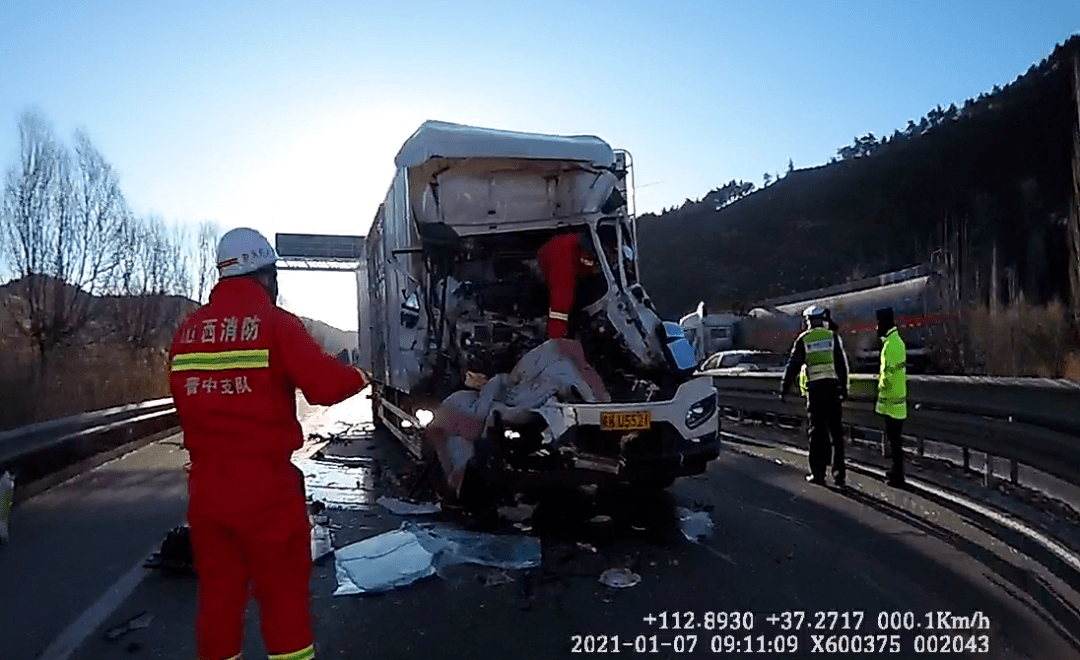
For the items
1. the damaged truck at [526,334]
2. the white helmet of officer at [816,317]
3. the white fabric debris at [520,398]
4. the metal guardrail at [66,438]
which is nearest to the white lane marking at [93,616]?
the white fabric debris at [520,398]

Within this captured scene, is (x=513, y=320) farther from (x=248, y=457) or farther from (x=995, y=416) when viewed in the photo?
(x=248, y=457)

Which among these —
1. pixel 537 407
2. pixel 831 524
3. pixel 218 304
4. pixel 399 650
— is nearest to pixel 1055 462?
pixel 831 524

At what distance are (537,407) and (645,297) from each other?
173 cm

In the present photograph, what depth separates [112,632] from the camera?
4.99 metres

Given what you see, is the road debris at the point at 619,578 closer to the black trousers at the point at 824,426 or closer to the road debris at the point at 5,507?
the black trousers at the point at 824,426

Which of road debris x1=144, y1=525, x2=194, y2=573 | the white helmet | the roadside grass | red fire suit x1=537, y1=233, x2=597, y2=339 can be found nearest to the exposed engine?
red fire suit x1=537, y1=233, x2=597, y2=339

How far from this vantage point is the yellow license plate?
24.6 feet

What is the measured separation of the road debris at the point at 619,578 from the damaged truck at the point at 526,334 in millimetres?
1527

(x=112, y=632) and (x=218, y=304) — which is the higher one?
(x=218, y=304)

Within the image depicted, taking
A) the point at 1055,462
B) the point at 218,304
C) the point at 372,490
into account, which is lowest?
the point at 372,490

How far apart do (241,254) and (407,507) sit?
5.25 metres

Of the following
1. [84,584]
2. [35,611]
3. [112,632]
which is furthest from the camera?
[84,584]

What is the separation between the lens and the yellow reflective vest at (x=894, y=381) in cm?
851

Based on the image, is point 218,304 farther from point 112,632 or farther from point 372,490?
point 372,490
